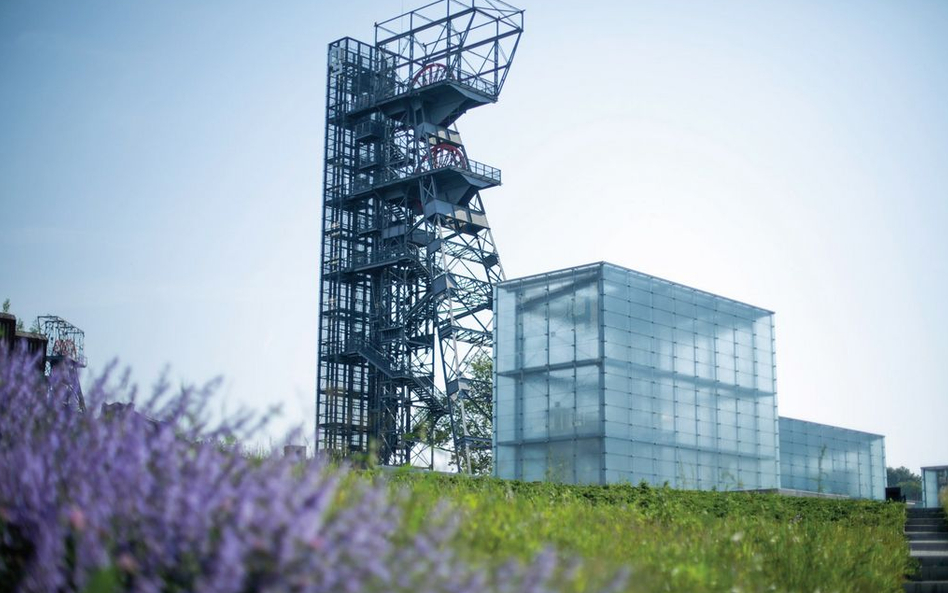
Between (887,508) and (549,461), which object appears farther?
(549,461)

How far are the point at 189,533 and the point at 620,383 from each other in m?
32.9

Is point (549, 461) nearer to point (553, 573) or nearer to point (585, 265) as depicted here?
point (585, 265)

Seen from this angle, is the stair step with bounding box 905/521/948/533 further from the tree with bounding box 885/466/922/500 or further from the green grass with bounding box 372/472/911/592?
the tree with bounding box 885/466/922/500

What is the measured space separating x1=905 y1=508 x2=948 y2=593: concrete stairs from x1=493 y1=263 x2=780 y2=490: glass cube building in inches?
522

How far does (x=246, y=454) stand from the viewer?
8.41 m

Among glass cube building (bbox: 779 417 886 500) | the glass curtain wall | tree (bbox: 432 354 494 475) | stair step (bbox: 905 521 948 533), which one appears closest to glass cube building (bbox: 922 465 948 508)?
glass cube building (bbox: 779 417 886 500)

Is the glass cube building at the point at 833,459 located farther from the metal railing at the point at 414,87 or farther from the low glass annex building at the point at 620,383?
the metal railing at the point at 414,87

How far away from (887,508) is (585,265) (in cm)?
1598

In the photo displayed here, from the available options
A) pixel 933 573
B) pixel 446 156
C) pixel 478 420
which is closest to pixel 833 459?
pixel 478 420

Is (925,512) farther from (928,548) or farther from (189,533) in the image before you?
(189,533)

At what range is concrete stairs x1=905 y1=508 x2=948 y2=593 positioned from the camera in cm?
1267

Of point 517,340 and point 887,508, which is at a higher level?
point 517,340

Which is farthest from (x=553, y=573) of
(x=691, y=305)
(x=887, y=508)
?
(x=691, y=305)

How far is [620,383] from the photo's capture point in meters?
36.8
